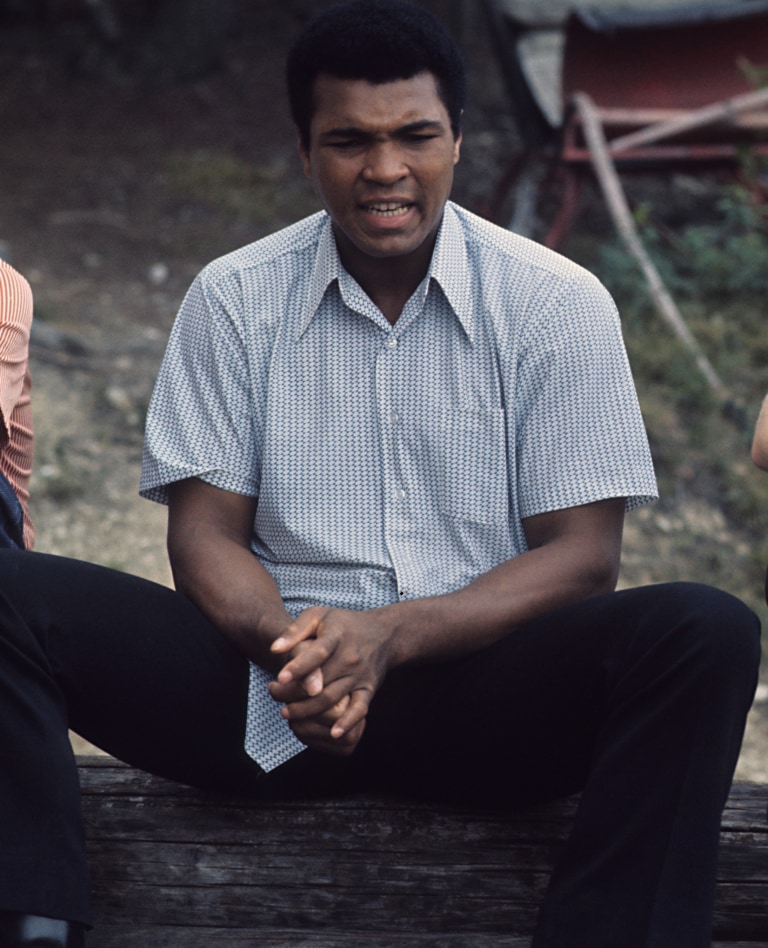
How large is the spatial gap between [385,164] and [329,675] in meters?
0.76

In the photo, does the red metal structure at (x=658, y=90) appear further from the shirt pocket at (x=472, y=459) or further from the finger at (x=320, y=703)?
the finger at (x=320, y=703)

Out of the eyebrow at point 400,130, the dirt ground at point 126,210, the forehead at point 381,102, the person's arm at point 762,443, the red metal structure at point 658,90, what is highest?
the forehead at point 381,102

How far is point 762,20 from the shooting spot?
230 inches

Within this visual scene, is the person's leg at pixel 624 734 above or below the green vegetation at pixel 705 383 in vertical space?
above

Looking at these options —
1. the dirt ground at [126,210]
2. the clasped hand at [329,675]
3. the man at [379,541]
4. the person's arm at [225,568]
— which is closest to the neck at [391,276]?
the man at [379,541]

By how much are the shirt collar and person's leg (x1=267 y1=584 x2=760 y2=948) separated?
51cm

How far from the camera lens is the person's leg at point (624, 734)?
1631mm

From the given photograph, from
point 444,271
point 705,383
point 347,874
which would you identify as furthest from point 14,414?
point 705,383

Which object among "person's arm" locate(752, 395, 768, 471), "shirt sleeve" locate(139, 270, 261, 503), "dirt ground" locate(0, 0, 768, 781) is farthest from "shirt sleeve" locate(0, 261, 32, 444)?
"dirt ground" locate(0, 0, 768, 781)

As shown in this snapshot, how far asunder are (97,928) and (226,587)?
55 cm

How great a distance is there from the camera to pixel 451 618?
1891 millimetres

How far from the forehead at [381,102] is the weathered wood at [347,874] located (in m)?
1.03

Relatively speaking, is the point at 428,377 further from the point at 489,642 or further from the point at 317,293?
the point at 489,642

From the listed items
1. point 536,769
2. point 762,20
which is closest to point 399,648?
point 536,769
